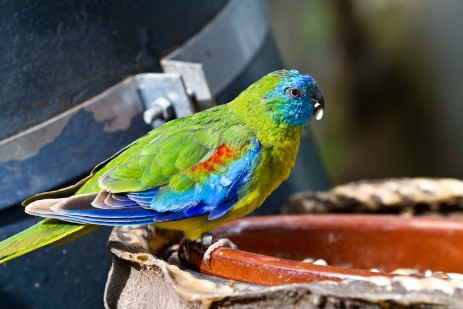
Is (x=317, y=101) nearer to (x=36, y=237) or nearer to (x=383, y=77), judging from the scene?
(x=36, y=237)

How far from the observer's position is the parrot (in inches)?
79.0

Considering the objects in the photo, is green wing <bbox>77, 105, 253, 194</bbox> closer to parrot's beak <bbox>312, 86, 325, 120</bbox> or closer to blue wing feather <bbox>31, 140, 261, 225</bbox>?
blue wing feather <bbox>31, 140, 261, 225</bbox>

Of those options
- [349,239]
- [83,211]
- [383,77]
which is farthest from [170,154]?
[383,77]

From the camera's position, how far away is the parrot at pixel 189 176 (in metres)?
2.01

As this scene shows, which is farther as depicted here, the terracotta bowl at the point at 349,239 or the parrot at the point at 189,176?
the terracotta bowl at the point at 349,239

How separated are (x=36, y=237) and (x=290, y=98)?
31.4 inches

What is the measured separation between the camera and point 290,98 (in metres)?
2.22

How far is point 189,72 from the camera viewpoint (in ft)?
8.23

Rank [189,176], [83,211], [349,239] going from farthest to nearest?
[349,239] < [189,176] < [83,211]

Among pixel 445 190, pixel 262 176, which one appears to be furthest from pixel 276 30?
A: pixel 262 176

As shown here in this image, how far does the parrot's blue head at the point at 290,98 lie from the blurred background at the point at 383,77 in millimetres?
3266

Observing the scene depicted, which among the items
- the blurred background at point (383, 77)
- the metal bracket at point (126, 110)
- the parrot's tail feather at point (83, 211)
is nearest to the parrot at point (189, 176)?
the parrot's tail feather at point (83, 211)

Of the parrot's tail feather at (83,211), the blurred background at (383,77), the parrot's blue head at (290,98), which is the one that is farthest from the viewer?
the blurred background at (383,77)

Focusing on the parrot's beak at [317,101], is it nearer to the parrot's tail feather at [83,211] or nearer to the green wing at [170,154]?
the green wing at [170,154]
